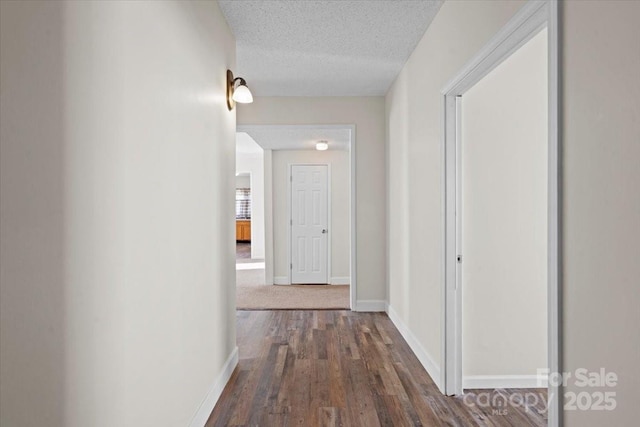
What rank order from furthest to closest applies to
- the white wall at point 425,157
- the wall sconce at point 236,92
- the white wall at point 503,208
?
1. the wall sconce at point 236,92
2. the white wall at point 503,208
3. the white wall at point 425,157

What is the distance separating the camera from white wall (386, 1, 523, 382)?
2.11 meters

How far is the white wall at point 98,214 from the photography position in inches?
31.3

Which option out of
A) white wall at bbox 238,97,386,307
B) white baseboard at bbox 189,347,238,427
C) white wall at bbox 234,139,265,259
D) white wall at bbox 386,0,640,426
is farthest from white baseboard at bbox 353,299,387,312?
white wall at bbox 234,139,265,259

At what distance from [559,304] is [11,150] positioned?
1.61 metres

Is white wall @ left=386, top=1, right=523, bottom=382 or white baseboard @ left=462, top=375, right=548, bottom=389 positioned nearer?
white wall @ left=386, top=1, right=523, bottom=382

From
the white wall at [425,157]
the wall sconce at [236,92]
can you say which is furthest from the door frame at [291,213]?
the wall sconce at [236,92]

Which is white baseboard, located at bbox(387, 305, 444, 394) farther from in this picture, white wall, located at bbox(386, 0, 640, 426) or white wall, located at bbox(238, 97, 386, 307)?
white wall, located at bbox(386, 0, 640, 426)

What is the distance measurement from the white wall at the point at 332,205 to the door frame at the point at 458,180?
3842 millimetres

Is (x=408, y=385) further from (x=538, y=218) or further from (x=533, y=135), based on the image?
(x=533, y=135)

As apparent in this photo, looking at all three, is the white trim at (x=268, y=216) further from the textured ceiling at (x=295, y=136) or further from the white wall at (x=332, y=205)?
the textured ceiling at (x=295, y=136)

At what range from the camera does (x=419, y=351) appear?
117 inches
